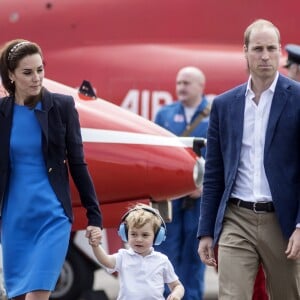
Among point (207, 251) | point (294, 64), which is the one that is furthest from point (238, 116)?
point (294, 64)

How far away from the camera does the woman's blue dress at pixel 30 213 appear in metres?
5.97

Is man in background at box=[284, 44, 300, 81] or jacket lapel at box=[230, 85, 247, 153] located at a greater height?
man in background at box=[284, 44, 300, 81]

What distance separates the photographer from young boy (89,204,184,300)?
6.05 metres

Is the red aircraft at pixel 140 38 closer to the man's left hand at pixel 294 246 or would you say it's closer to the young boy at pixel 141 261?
the young boy at pixel 141 261

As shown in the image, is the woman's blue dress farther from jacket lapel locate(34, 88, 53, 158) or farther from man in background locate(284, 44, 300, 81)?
man in background locate(284, 44, 300, 81)

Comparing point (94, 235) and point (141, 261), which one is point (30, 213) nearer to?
point (94, 235)

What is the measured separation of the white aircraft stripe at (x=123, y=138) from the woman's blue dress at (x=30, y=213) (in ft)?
5.47

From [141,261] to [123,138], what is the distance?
178 centimetres

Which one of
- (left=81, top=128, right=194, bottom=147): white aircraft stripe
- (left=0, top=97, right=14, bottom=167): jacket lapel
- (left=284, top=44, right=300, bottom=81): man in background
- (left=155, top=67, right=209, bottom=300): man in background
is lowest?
(left=155, top=67, right=209, bottom=300): man in background

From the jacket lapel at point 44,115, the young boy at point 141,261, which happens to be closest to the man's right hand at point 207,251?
the young boy at point 141,261

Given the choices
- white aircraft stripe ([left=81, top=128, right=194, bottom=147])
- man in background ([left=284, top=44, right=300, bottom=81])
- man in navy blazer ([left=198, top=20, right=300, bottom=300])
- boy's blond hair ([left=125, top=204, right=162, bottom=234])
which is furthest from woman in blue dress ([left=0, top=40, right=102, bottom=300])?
man in background ([left=284, top=44, right=300, bottom=81])

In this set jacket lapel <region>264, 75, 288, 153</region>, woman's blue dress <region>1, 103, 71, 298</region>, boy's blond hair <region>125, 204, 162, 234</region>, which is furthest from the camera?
boy's blond hair <region>125, 204, 162, 234</region>

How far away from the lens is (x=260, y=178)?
5.83m

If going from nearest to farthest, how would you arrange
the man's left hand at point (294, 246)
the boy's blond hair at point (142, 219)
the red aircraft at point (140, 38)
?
the man's left hand at point (294, 246) < the boy's blond hair at point (142, 219) < the red aircraft at point (140, 38)
